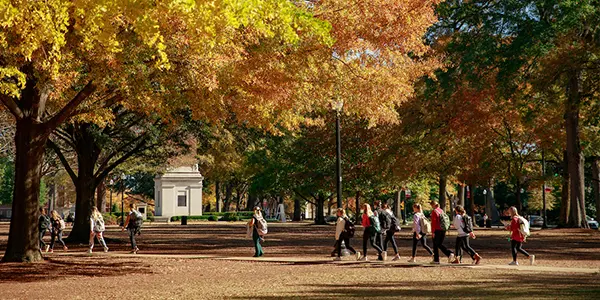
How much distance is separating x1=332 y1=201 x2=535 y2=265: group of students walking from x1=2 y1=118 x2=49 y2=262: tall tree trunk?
8998mm

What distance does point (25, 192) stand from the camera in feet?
72.0

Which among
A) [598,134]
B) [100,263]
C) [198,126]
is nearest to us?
[100,263]

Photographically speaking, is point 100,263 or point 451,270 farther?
point 100,263

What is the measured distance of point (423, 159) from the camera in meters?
43.8

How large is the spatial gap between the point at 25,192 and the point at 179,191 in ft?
178

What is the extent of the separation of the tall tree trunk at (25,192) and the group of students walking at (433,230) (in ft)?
29.5

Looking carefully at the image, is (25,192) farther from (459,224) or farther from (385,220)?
(459,224)

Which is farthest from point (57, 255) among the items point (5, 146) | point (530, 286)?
point (5, 146)

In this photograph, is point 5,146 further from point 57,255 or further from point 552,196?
point 552,196

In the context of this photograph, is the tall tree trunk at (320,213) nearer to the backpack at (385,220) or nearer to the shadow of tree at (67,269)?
the shadow of tree at (67,269)

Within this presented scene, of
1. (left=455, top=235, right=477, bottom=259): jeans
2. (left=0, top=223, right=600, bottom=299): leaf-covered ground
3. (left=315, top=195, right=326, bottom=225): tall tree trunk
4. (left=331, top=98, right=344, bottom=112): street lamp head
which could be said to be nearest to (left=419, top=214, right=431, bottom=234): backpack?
(left=455, top=235, right=477, bottom=259): jeans

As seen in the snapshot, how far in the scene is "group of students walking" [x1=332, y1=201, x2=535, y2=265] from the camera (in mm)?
19984

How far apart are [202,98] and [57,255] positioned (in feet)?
29.7

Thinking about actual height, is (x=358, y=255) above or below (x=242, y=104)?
below
